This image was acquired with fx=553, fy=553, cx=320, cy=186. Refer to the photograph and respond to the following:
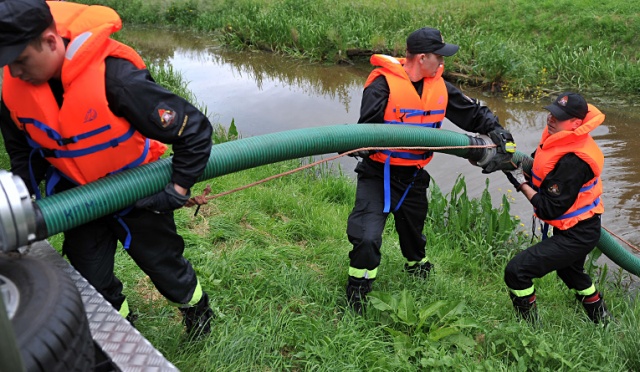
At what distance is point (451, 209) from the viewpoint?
5.61 meters

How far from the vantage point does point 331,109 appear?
10062 mm

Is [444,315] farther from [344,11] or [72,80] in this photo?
[344,11]

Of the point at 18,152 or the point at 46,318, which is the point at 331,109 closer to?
the point at 18,152

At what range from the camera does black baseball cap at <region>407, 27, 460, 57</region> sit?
11.4 ft

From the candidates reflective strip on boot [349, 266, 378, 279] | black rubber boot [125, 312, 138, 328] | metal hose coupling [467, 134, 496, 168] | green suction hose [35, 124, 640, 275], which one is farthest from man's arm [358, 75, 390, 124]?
black rubber boot [125, 312, 138, 328]

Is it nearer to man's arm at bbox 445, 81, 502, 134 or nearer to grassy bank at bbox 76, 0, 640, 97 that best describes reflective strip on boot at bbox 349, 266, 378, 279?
man's arm at bbox 445, 81, 502, 134

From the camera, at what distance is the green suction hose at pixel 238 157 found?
217cm

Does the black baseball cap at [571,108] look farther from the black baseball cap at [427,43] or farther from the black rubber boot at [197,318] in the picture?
the black rubber boot at [197,318]

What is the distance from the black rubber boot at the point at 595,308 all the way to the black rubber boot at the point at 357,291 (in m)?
1.69

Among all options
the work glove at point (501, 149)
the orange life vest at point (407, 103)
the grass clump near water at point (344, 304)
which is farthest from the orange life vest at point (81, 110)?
the work glove at point (501, 149)

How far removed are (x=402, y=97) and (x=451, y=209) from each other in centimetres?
235

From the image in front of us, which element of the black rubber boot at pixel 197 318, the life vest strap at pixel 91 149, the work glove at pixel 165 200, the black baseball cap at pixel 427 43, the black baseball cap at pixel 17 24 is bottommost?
the black rubber boot at pixel 197 318

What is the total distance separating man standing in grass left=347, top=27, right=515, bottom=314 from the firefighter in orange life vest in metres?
1.43

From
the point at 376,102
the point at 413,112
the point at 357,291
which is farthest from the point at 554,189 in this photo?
the point at 357,291
